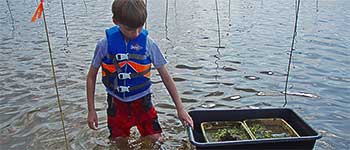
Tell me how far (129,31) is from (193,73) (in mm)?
3991

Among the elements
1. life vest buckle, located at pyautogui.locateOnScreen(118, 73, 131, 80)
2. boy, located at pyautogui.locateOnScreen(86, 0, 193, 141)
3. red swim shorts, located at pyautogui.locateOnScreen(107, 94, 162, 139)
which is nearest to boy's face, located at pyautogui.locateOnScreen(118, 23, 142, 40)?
boy, located at pyautogui.locateOnScreen(86, 0, 193, 141)

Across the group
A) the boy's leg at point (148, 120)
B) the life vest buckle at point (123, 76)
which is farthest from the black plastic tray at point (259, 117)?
the life vest buckle at point (123, 76)

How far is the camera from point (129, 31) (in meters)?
3.18

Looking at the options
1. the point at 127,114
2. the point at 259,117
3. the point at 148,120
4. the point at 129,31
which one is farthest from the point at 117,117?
the point at 259,117

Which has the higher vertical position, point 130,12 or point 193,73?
point 130,12

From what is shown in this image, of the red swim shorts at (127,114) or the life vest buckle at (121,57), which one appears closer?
the life vest buckle at (121,57)

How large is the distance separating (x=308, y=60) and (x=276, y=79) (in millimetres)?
1664

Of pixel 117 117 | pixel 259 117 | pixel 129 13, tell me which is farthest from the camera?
pixel 259 117

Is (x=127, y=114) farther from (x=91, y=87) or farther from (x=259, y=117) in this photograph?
(x=259, y=117)

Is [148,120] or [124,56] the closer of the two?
[124,56]

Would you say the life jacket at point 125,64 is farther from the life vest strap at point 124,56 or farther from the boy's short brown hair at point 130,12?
the boy's short brown hair at point 130,12

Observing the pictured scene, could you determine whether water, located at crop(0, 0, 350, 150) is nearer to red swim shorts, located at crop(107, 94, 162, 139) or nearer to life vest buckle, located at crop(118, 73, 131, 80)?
red swim shorts, located at crop(107, 94, 162, 139)

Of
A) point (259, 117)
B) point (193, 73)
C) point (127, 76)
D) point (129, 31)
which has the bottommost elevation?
point (193, 73)

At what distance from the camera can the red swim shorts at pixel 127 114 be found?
3.59 m
